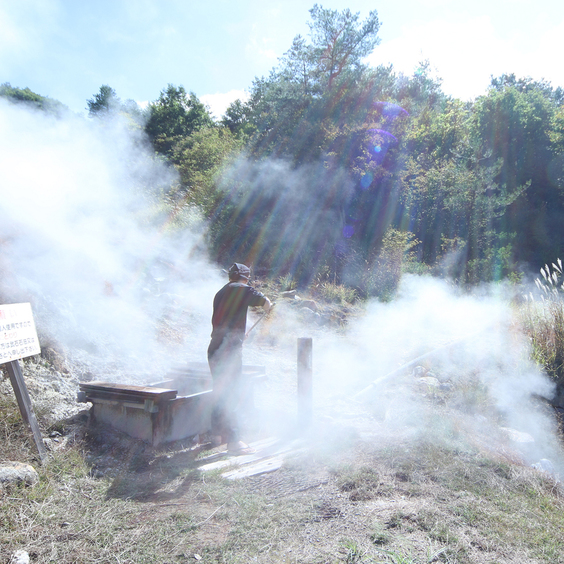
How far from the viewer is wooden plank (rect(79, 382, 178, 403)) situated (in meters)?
3.61

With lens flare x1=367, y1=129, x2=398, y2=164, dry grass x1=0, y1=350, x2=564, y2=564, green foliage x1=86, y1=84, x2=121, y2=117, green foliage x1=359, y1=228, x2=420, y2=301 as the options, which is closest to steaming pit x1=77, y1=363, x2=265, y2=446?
dry grass x1=0, y1=350, x2=564, y2=564

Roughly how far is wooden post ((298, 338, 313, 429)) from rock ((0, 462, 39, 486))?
2371 mm

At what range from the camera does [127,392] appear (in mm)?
3709

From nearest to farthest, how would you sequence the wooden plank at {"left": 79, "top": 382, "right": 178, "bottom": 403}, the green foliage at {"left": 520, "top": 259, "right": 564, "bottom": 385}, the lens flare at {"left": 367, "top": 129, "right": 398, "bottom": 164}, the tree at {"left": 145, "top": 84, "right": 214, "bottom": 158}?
1. the wooden plank at {"left": 79, "top": 382, "right": 178, "bottom": 403}
2. the green foliage at {"left": 520, "top": 259, "right": 564, "bottom": 385}
3. the lens flare at {"left": 367, "top": 129, "right": 398, "bottom": 164}
4. the tree at {"left": 145, "top": 84, "right": 214, "bottom": 158}

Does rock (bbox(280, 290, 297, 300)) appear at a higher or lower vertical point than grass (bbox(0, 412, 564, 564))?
higher

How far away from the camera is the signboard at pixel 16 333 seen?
124 inches

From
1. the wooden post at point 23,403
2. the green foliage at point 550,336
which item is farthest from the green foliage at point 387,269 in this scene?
the wooden post at point 23,403

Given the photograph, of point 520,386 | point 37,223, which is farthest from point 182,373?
point 520,386

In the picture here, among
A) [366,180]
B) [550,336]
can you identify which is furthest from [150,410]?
[366,180]

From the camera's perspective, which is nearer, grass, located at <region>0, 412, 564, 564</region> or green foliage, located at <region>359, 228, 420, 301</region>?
grass, located at <region>0, 412, 564, 564</region>

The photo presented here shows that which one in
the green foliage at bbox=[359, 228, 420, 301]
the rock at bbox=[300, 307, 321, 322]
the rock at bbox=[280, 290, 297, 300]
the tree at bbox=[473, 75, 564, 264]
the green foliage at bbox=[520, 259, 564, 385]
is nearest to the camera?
the green foliage at bbox=[520, 259, 564, 385]

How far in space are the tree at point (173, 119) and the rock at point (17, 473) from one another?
19375 millimetres

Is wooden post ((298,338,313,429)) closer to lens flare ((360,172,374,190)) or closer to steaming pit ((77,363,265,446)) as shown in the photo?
steaming pit ((77,363,265,446))

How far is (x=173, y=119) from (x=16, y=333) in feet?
68.4
